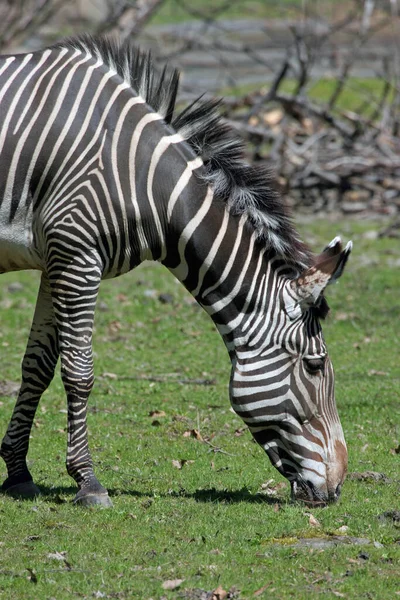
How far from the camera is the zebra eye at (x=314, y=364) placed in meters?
6.33

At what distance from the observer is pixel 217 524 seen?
5.88 m

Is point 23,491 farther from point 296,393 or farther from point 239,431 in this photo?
point 239,431

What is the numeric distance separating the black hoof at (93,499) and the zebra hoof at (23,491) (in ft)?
1.60

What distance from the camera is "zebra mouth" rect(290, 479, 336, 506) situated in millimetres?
6219

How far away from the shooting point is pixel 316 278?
20.0 feet

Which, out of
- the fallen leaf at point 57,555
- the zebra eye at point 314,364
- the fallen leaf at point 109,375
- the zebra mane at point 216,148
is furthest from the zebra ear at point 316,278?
the fallen leaf at point 109,375

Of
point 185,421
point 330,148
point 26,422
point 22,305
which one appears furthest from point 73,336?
point 330,148

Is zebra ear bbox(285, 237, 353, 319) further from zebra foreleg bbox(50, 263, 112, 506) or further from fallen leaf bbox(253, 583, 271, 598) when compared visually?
fallen leaf bbox(253, 583, 271, 598)

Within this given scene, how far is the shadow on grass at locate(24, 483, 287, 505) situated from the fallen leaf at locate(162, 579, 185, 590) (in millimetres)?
1539

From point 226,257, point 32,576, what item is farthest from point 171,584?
point 226,257

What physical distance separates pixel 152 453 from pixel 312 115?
45.0 ft

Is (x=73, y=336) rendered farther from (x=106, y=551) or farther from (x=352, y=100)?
(x=352, y=100)

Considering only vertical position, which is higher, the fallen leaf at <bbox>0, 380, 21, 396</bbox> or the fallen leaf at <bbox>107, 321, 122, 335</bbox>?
the fallen leaf at <bbox>107, 321, 122, 335</bbox>

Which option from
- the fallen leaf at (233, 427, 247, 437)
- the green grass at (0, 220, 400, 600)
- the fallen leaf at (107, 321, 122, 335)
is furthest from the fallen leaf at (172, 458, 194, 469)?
the fallen leaf at (107, 321, 122, 335)
